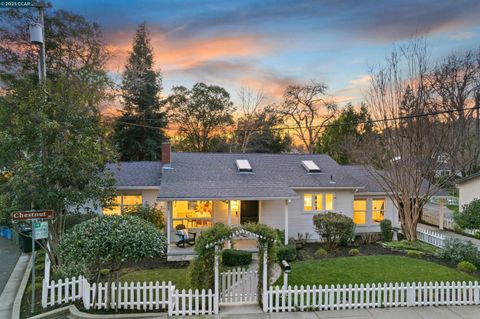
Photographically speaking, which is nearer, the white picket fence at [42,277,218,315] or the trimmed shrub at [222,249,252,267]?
the white picket fence at [42,277,218,315]

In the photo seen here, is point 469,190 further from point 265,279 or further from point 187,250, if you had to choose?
point 265,279

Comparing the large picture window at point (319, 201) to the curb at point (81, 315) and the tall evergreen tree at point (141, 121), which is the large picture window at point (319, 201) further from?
the tall evergreen tree at point (141, 121)

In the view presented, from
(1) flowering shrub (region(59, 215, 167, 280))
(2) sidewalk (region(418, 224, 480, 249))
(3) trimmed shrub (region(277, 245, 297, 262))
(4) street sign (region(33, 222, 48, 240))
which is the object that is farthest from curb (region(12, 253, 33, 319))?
(2) sidewalk (region(418, 224, 480, 249))

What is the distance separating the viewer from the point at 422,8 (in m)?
15.8

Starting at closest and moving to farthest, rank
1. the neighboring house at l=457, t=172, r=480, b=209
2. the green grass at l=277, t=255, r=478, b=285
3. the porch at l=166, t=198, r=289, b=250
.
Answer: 1. the green grass at l=277, t=255, r=478, b=285
2. the porch at l=166, t=198, r=289, b=250
3. the neighboring house at l=457, t=172, r=480, b=209

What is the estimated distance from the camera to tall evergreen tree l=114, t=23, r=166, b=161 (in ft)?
117

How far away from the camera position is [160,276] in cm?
1161

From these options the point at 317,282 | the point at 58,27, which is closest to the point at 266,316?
the point at 317,282

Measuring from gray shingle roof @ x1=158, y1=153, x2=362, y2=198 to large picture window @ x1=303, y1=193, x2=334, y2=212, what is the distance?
759mm

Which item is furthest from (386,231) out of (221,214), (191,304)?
(191,304)

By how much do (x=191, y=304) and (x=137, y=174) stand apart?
11.4 metres

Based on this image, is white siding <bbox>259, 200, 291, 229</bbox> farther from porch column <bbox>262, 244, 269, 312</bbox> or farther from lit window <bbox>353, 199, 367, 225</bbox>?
porch column <bbox>262, 244, 269, 312</bbox>

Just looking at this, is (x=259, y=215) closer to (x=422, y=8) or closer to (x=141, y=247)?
(x=141, y=247)

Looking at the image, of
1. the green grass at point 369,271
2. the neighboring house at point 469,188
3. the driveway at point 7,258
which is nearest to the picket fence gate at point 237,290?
the green grass at point 369,271
